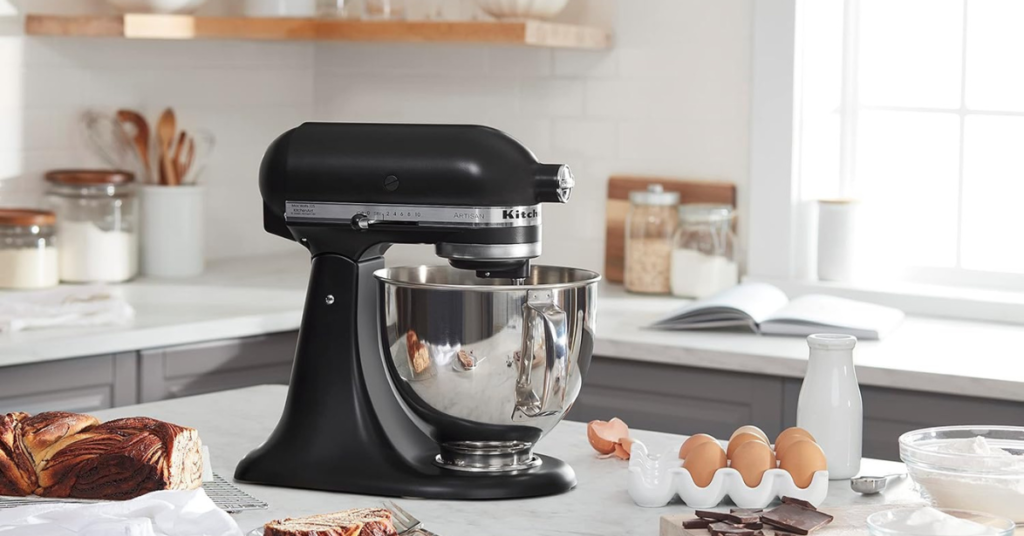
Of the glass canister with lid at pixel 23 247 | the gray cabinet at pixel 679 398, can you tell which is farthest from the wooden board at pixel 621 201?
the glass canister with lid at pixel 23 247

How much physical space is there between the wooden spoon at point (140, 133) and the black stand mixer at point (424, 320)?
189cm

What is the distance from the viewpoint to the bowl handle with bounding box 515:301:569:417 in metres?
1.48

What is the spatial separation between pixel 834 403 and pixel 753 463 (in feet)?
0.53

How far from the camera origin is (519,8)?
3188 millimetres

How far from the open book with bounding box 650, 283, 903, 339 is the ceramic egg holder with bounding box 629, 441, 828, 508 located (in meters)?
1.23

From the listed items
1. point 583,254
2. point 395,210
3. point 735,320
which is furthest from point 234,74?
point 395,210

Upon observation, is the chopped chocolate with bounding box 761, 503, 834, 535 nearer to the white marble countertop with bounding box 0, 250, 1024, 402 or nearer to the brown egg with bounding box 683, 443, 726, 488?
the brown egg with bounding box 683, 443, 726, 488

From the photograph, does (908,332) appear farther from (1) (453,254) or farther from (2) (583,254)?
(1) (453,254)

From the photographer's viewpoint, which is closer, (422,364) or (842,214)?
(422,364)

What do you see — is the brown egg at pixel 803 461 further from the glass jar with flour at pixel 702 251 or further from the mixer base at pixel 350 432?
the glass jar with flour at pixel 702 251

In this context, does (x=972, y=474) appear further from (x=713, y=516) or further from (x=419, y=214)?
(x=419, y=214)

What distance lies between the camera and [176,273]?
3.42 meters

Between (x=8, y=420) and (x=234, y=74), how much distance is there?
237cm

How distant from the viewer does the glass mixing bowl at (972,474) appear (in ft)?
4.47
